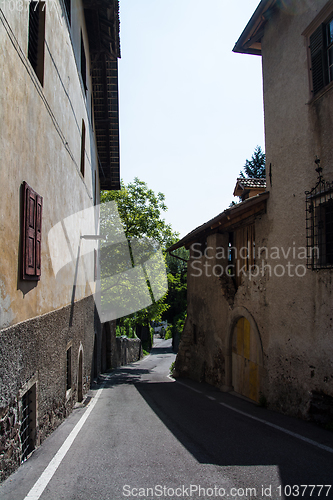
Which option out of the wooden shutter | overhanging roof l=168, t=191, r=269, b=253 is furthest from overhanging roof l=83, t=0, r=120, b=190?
overhanging roof l=168, t=191, r=269, b=253

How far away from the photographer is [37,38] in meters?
6.12

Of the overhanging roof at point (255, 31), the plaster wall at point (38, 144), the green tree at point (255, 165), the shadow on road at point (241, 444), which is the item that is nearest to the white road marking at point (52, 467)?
the shadow on road at point (241, 444)

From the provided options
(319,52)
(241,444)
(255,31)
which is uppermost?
(255,31)

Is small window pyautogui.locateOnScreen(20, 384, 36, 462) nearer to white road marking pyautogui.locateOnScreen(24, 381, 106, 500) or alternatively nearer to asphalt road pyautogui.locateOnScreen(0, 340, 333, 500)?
asphalt road pyautogui.locateOnScreen(0, 340, 333, 500)

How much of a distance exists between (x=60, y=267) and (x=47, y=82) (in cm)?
347

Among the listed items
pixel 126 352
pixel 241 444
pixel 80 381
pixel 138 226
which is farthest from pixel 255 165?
pixel 241 444

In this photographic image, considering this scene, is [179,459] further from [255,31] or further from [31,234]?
[255,31]

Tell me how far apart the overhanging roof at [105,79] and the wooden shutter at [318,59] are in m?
7.16

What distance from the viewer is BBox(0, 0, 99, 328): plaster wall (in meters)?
4.31

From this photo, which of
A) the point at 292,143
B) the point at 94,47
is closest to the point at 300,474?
the point at 292,143

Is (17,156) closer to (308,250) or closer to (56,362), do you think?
(56,362)

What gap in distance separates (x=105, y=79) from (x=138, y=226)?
10.1 meters

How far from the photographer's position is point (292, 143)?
8117 mm

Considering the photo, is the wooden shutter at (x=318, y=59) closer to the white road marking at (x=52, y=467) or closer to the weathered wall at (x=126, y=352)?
the white road marking at (x=52, y=467)
